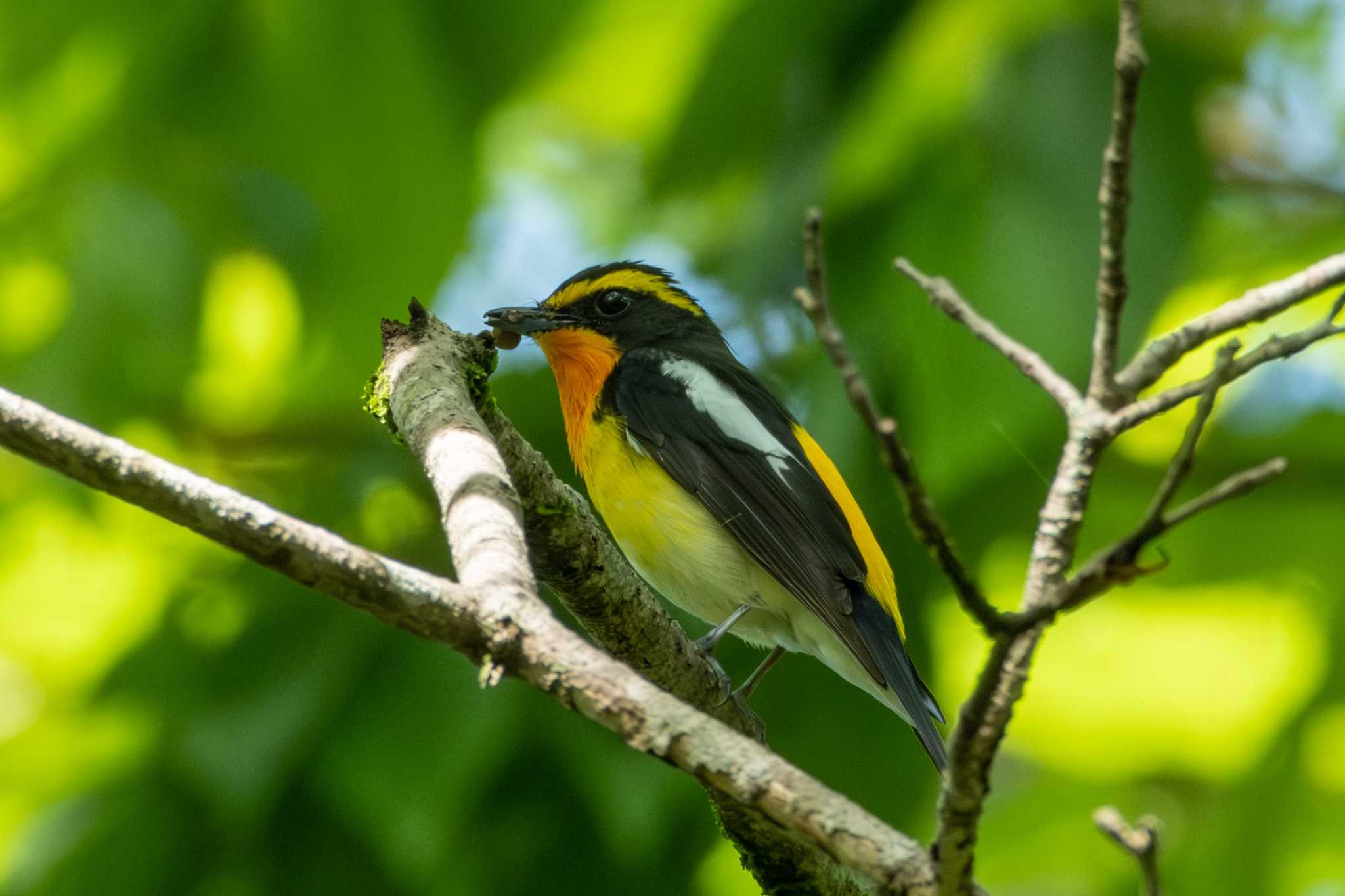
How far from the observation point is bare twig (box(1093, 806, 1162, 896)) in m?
1.50

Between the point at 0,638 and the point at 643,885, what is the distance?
360 cm

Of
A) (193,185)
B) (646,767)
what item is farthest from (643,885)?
(193,185)

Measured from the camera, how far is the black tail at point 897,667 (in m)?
3.56

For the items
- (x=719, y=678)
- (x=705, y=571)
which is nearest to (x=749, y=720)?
(x=719, y=678)

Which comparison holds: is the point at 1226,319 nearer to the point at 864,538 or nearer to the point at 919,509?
the point at 919,509

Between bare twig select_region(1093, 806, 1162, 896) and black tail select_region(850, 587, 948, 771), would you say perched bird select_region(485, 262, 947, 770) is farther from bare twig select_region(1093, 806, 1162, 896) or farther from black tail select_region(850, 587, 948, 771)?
bare twig select_region(1093, 806, 1162, 896)

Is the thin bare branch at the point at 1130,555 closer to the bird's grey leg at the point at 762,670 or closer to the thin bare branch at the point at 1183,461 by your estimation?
the thin bare branch at the point at 1183,461

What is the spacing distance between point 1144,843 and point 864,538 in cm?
277

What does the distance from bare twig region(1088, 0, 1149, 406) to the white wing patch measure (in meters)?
2.56

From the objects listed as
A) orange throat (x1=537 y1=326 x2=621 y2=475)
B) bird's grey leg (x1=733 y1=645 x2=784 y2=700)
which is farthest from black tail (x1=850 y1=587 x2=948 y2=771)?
orange throat (x1=537 y1=326 x2=621 y2=475)

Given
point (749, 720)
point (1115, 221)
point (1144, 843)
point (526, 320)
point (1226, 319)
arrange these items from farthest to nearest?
point (526, 320) → point (749, 720) → point (1226, 319) → point (1115, 221) → point (1144, 843)

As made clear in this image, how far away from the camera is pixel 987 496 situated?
466 cm

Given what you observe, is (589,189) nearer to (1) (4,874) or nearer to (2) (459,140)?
(2) (459,140)

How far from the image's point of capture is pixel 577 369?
15.7 feet
